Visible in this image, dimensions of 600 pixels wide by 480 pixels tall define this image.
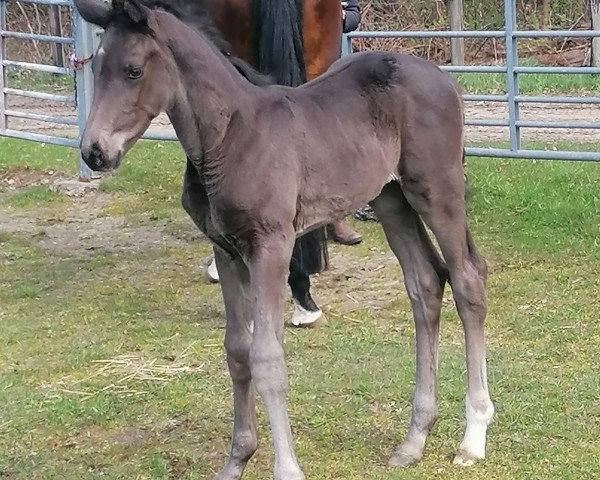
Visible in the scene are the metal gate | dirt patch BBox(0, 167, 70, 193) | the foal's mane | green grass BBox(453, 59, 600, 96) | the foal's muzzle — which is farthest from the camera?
green grass BBox(453, 59, 600, 96)

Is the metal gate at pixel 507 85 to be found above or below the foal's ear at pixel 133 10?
below

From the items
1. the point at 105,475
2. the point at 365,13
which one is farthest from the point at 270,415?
the point at 365,13

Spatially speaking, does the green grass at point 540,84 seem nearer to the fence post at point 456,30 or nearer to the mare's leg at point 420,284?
the fence post at point 456,30

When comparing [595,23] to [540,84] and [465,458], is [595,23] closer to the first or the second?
[540,84]

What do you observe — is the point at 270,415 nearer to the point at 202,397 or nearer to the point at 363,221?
the point at 202,397

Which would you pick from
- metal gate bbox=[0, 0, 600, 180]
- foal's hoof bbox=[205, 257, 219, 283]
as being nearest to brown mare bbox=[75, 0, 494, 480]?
foal's hoof bbox=[205, 257, 219, 283]

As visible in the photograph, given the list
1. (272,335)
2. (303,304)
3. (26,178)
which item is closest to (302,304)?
(303,304)

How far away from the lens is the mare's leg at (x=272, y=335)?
3322 mm

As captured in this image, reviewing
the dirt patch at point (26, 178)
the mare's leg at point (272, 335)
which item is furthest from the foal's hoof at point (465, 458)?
the dirt patch at point (26, 178)

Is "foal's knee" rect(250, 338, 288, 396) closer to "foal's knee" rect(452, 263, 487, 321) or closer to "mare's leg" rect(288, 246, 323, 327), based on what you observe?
"foal's knee" rect(452, 263, 487, 321)

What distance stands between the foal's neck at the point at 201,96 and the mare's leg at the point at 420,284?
840mm

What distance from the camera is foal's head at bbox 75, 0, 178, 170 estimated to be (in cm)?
305

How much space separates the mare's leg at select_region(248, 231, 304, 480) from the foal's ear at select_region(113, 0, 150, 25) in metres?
0.79

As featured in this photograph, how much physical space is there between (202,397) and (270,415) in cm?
128
